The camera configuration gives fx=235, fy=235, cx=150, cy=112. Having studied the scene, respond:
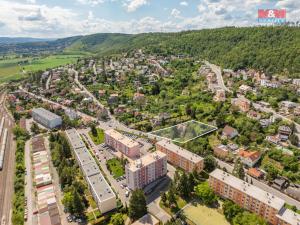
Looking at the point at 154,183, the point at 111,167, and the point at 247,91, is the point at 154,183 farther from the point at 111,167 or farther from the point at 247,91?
the point at 247,91

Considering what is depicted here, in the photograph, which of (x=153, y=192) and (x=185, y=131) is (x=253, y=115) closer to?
(x=185, y=131)

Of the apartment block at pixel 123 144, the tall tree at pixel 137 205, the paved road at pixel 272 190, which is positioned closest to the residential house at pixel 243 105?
the paved road at pixel 272 190

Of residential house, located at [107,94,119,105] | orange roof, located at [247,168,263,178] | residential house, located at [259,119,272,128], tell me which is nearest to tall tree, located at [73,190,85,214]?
orange roof, located at [247,168,263,178]

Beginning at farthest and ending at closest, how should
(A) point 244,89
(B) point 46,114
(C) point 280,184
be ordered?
(A) point 244,89 < (B) point 46,114 < (C) point 280,184

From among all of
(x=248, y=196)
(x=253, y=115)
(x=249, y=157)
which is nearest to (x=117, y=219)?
(x=248, y=196)

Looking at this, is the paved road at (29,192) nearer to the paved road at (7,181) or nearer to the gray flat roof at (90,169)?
the paved road at (7,181)

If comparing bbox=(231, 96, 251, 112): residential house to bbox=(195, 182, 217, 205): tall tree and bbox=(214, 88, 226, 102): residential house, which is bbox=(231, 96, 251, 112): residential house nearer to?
bbox=(214, 88, 226, 102): residential house

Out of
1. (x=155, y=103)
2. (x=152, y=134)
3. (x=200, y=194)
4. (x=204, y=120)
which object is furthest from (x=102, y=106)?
(x=200, y=194)

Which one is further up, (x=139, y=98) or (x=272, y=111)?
(x=272, y=111)
